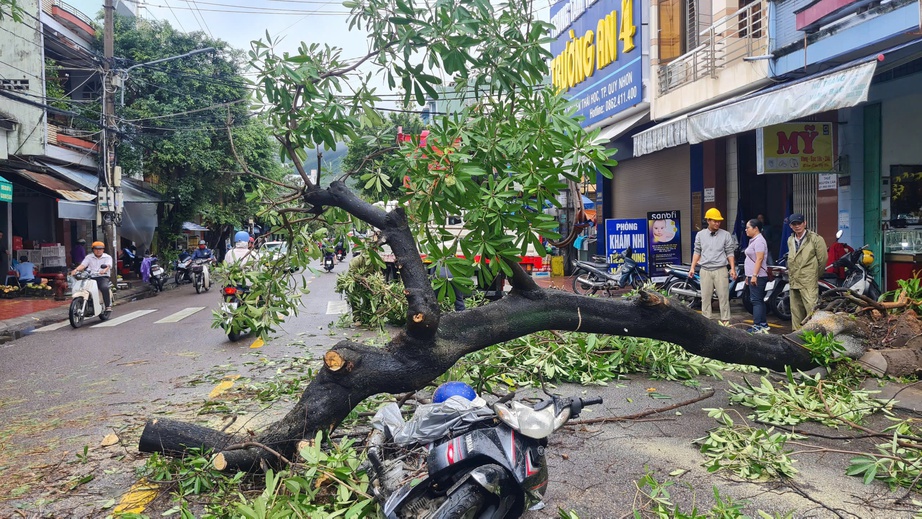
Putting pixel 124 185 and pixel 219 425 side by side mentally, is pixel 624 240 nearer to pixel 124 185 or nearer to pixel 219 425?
pixel 219 425

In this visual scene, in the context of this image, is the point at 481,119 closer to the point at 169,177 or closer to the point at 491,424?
the point at 491,424

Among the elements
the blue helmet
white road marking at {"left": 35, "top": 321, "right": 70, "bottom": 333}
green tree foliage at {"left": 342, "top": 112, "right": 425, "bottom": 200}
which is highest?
green tree foliage at {"left": 342, "top": 112, "right": 425, "bottom": 200}

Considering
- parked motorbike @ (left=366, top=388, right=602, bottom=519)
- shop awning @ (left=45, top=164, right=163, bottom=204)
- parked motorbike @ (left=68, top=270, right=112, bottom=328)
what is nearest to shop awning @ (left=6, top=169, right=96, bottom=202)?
shop awning @ (left=45, top=164, right=163, bottom=204)

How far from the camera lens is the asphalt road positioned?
3879 millimetres

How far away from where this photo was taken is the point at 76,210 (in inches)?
776

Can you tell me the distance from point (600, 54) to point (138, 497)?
1686cm

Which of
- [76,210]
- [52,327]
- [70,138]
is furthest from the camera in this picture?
[70,138]

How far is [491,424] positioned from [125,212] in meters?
24.7

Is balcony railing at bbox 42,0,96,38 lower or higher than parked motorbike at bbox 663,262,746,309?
higher

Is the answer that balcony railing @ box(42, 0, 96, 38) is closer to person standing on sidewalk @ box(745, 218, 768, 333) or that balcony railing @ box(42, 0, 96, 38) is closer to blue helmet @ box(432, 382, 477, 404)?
person standing on sidewalk @ box(745, 218, 768, 333)

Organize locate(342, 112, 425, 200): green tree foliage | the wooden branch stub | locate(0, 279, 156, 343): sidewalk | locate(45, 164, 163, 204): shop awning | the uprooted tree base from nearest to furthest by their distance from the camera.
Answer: the wooden branch stub, locate(342, 112, 425, 200): green tree foliage, the uprooted tree base, locate(0, 279, 156, 343): sidewalk, locate(45, 164, 163, 204): shop awning

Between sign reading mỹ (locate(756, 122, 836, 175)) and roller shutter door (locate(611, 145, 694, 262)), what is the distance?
502 centimetres

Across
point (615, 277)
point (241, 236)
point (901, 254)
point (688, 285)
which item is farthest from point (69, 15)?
point (901, 254)

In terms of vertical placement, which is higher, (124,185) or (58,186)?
(124,185)
